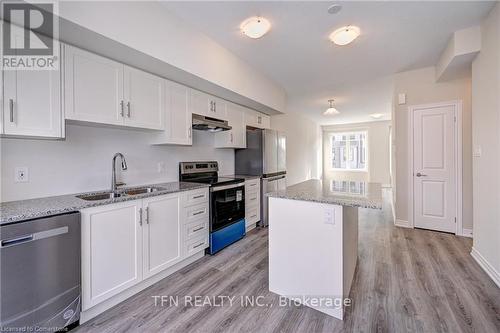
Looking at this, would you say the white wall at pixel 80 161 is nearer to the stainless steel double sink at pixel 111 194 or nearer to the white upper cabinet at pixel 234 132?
the stainless steel double sink at pixel 111 194

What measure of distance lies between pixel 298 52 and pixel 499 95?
2.06m

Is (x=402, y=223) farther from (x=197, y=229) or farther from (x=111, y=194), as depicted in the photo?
(x=111, y=194)

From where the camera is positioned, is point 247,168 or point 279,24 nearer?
point 279,24

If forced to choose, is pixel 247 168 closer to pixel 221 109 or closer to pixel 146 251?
pixel 221 109

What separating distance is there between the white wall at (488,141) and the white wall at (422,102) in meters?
0.92

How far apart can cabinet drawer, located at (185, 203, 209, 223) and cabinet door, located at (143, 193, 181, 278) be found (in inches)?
5.7

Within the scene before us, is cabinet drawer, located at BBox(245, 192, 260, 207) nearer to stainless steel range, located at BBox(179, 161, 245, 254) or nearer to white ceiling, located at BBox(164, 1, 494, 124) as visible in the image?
stainless steel range, located at BBox(179, 161, 245, 254)

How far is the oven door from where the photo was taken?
9.30ft

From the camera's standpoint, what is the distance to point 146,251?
6.76 ft

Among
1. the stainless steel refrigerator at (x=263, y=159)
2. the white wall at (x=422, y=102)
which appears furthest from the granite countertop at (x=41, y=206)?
the white wall at (x=422, y=102)

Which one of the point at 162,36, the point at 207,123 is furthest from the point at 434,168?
the point at 162,36

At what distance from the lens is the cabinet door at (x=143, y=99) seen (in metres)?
2.19

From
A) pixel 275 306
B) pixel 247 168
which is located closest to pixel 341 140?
pixel 247 168

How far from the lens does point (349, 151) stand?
358 inches
